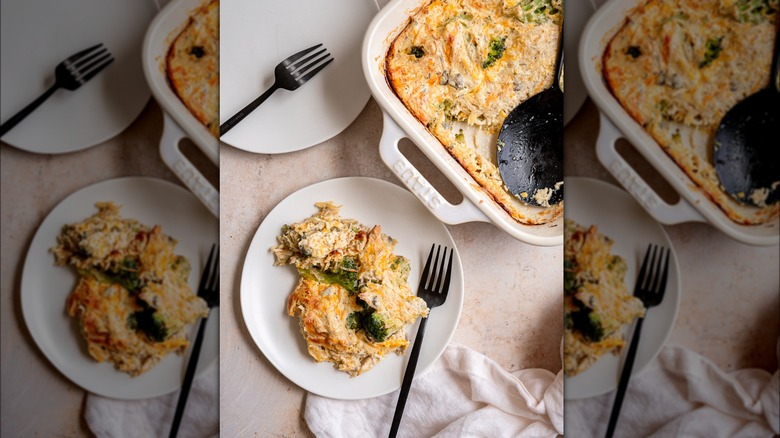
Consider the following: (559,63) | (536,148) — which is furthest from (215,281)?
(559,63)

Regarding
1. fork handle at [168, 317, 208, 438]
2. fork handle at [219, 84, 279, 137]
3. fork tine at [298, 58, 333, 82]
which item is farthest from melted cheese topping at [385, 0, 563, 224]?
fork handle at [168, 317, 208, 438]

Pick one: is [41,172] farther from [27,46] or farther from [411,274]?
[411,274]

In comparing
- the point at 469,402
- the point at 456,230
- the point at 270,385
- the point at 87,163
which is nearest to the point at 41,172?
the point at 87,163

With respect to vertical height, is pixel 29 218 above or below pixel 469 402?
above

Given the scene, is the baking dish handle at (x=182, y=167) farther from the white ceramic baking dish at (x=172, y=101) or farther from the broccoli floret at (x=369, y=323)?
the broccoli floret at (x=369, y=323)

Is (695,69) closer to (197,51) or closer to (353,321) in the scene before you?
(353,321)
